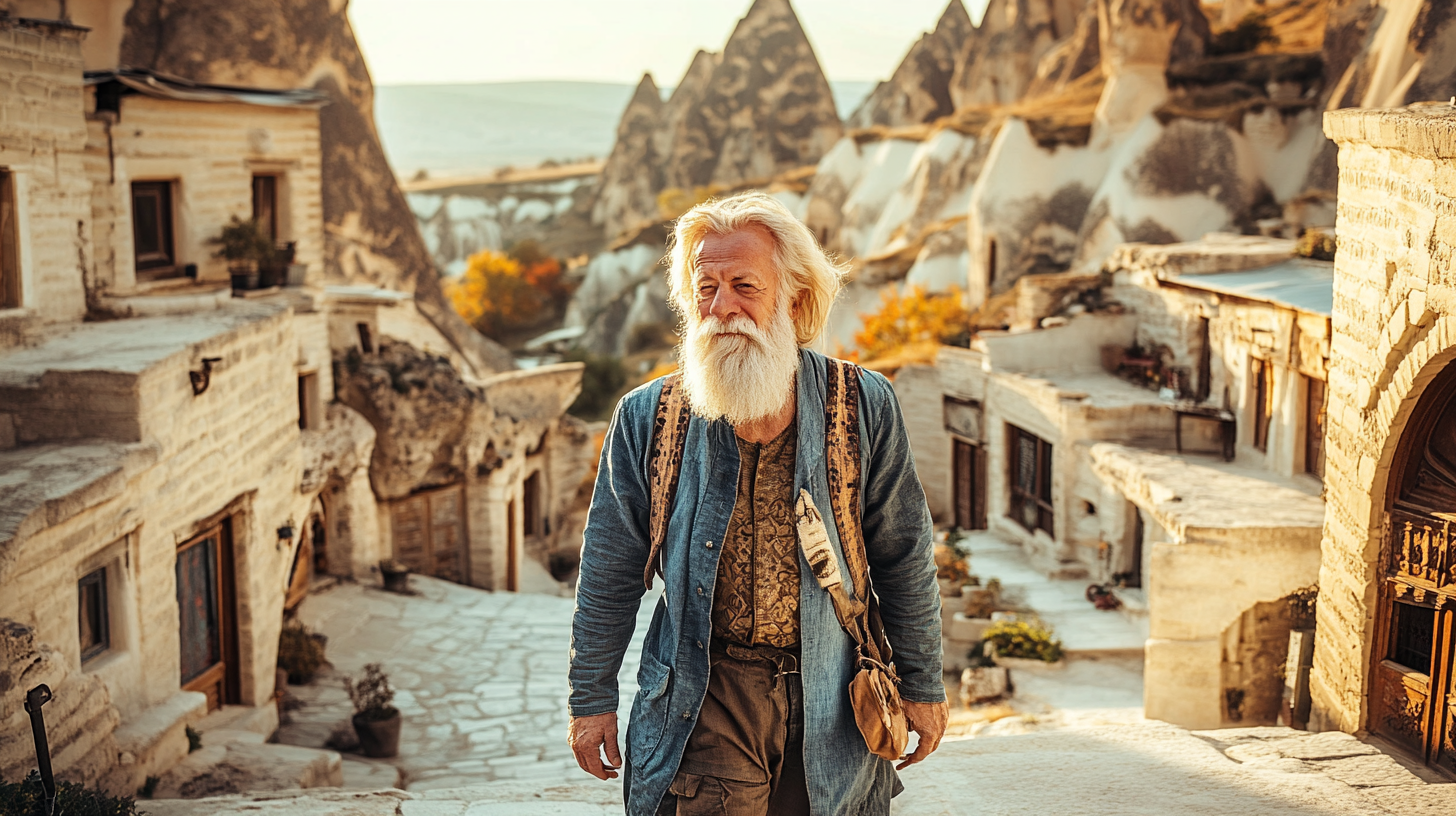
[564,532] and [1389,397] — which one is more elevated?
[1389,397]

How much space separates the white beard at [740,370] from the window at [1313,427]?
930cm

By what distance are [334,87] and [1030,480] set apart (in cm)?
2036

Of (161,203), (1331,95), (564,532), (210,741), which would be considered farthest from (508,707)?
(1331,95)

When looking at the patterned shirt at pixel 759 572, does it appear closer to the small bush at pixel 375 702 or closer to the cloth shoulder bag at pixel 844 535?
the cloth shoulder bag at pixel 844 535

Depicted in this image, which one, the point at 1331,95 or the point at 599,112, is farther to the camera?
the point at 599,112

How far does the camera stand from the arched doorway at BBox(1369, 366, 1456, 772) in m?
5.41

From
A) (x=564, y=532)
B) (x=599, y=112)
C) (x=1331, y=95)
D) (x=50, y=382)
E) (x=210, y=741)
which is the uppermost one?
(x=599, y=112)

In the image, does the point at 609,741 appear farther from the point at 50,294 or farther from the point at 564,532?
the point at 564,532

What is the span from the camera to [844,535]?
10.2 ft

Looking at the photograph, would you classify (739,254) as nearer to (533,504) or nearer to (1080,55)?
(533,504)

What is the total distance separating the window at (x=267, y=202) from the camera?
13211 millimetres

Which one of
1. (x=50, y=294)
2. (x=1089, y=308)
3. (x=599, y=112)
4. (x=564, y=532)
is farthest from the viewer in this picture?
(x=599, y=112)

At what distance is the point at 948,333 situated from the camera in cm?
2422

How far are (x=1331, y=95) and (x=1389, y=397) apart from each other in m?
20.6
